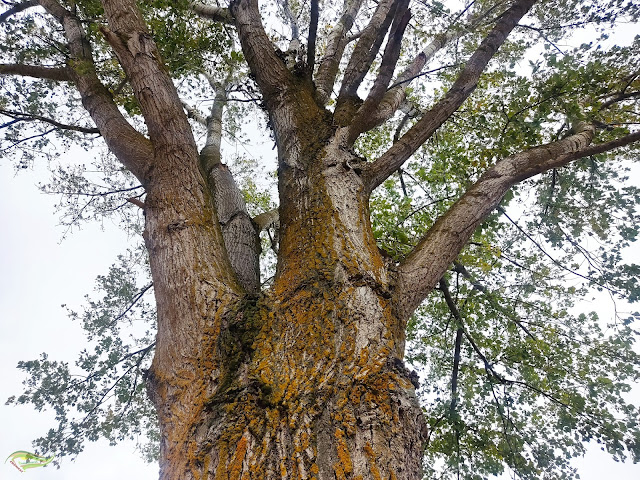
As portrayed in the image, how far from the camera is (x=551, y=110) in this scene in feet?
12.9

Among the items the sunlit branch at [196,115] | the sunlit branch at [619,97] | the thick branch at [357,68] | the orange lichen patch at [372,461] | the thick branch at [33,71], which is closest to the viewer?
the orange lichen patch at [372,461]

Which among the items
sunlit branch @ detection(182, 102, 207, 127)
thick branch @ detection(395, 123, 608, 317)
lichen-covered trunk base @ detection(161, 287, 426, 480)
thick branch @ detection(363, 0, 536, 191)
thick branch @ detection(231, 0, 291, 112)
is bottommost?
lichen-covered trunk base @ detection(161, 287, 426, 480)

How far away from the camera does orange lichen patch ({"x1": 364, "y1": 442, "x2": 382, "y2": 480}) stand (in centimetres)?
122

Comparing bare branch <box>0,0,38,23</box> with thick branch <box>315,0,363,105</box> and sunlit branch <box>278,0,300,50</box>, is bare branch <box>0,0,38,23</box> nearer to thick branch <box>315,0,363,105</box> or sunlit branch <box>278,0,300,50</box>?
sunlit branch <box>278,0,300,50</box>

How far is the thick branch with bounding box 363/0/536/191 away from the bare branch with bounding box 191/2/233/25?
3.01 metres

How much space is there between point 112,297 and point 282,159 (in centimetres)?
545

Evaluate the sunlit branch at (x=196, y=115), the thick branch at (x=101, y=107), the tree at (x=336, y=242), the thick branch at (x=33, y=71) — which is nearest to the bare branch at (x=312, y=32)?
the tree at (x=336, y=242)

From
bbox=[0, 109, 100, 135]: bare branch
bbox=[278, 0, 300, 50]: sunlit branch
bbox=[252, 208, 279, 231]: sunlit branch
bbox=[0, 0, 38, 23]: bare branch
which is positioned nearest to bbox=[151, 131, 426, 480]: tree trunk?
bbox=[252, 208, 279, 231]: sunlit branch

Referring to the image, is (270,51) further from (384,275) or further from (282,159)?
(384,275)

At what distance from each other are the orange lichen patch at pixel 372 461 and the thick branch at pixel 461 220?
849 mm

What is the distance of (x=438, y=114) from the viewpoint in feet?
9.56

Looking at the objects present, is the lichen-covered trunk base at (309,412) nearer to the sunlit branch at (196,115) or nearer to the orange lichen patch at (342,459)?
the orange lichen patch at (342,459)

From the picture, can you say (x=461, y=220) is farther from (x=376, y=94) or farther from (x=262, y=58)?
(x=262, y=58)

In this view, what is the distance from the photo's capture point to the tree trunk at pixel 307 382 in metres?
1.30
